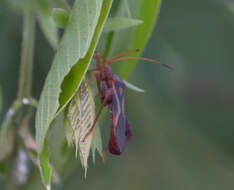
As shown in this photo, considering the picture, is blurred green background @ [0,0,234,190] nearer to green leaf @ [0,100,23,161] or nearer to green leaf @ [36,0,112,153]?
green leaf @ [0,100,23,161]

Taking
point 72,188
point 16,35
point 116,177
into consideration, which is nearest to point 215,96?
point 116,177

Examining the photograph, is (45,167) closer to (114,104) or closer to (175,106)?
(114,104)

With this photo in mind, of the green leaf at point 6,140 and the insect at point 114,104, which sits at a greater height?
the insect at point 114,104

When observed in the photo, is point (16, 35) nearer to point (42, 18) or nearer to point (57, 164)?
point (42, 18)

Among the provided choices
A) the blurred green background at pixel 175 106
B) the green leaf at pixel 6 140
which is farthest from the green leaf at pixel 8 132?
the blurred green background at pixel 175 106

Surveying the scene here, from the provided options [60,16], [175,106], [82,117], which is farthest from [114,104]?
[175,106]

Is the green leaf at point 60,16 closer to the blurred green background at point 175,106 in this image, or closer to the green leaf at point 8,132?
the green leaf at point 8,132
